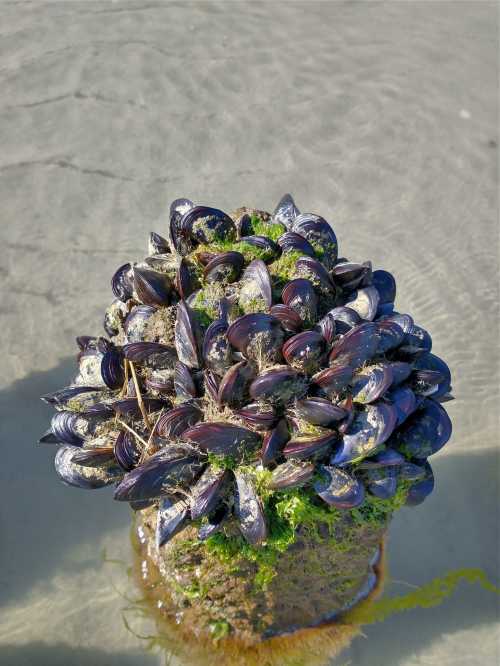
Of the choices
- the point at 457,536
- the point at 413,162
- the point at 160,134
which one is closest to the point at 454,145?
the point at 413,162

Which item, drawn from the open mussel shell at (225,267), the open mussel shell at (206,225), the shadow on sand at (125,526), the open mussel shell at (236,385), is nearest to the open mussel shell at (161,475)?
the open mussel shell at (236,385)

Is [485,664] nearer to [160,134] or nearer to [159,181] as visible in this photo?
[159,181]

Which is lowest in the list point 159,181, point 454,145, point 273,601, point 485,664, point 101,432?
point 485,664

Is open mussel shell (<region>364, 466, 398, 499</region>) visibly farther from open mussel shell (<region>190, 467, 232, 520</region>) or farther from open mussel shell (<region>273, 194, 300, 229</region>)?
open mussel shell (<region>273, 194, 300, 229</region>)

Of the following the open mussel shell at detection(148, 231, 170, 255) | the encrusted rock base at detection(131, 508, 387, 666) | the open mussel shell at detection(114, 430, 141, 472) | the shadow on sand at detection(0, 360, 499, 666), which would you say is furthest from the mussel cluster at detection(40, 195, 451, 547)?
the shadow on sand at detection(0, 360, 499, 666)

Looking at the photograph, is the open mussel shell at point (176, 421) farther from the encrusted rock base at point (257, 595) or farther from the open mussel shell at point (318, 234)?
the open mussel shell at point (318, 234)
